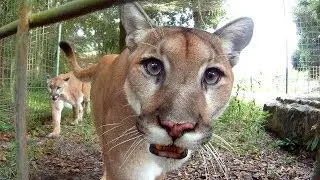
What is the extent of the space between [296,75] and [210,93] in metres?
7.98

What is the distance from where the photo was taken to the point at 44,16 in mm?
1766

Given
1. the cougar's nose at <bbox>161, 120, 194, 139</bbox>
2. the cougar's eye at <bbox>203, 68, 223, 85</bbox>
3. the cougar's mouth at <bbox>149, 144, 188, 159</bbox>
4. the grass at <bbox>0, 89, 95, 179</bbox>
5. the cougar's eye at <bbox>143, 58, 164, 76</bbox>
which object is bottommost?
the grass at <bbox>0, 89, 95, 179</bbox>

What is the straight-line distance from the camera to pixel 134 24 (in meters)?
2.49

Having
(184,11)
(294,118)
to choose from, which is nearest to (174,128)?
(294,118)

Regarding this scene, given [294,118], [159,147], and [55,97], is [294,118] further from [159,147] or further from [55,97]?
[159,147]

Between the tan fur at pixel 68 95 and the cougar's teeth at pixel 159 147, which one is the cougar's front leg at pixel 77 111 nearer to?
the tan fur at pixel 68 95

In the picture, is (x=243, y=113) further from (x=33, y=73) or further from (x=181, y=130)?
(x=181, y=130)

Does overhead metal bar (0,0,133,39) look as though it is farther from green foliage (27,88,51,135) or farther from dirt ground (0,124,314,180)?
green foliage (27,88,51,135)

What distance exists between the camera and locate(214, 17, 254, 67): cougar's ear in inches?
99.7

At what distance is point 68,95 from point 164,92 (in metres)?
7.89

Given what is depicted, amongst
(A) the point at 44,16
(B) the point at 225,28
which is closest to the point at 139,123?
(A) the point at 44,16

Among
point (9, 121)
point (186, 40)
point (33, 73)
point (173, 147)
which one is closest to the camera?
point (173, 147)

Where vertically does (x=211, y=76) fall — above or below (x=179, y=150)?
above

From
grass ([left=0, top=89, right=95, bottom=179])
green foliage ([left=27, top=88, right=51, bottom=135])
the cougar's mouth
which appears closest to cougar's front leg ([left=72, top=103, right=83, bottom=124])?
grass ([left=0, top=89, right=95, bottom=179])
